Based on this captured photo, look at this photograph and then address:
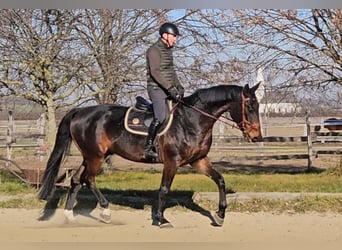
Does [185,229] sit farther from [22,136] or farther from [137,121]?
[22,136]

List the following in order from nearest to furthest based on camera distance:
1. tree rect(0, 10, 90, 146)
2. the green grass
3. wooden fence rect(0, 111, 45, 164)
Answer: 1. the green grass
2. tree rect(0, 10, 90, 146)
3. wooden fence rect(0, 111, 45, 164)

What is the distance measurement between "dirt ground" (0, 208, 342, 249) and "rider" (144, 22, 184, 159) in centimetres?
81

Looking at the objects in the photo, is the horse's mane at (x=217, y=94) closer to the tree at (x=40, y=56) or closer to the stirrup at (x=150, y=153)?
the stirrup at (x=150, y=153)

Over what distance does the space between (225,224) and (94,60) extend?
4.57m

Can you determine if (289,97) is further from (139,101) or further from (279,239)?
(279,239)

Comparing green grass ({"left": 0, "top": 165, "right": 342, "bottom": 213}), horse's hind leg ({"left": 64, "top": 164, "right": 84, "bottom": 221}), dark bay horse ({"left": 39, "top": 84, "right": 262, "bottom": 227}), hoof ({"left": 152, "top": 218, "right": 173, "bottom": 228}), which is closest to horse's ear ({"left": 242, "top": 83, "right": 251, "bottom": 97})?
dark bay horse ({"left": 39, "top": 84, "right": 262, "bottom": 227})

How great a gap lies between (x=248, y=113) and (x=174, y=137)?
2.42 feet

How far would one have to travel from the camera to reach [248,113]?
5.21 metres

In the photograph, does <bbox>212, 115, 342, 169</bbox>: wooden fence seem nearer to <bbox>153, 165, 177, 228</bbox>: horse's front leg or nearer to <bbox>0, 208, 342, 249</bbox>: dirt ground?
<bbox>0, 208, 342, 249</bbox>: dirt ground

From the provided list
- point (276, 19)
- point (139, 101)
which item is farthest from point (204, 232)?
point (276, 19)

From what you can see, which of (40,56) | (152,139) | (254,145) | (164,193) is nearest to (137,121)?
(152,139)

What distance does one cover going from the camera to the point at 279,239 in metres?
4.72

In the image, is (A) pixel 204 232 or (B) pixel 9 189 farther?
(B) pixel 9 189

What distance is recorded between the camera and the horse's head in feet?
17.1
